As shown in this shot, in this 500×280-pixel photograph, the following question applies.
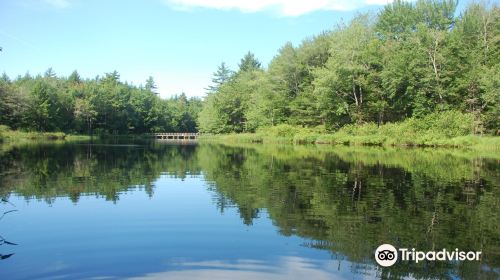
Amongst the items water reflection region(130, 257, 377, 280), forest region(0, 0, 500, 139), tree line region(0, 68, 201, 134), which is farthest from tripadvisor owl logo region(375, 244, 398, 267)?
tree line region(0, 68, 201, 134)

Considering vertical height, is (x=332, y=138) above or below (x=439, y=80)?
below

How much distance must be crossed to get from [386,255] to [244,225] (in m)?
4.07

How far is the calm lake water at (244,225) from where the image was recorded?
7.93 m

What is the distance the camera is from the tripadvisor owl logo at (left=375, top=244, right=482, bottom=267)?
27.2 feet

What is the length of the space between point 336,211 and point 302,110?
56687mm

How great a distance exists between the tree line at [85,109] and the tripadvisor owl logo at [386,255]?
271 ft

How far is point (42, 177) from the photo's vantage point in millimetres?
20625

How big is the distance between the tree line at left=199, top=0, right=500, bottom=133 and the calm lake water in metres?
35.5

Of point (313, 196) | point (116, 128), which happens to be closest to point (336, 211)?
point (313, 196)

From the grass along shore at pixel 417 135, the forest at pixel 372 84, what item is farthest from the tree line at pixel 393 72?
the grass along shore at pixel 417 135

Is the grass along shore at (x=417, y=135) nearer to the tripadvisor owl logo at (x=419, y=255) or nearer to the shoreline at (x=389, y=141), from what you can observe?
the shoreline at (x=389, y=141)

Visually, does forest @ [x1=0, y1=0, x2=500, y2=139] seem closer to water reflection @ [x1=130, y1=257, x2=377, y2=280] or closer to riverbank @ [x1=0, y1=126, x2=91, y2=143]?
riverbank @ [x1=0, y1=126, x2=91, y2=143]

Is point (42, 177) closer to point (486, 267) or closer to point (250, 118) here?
point (486, 267)

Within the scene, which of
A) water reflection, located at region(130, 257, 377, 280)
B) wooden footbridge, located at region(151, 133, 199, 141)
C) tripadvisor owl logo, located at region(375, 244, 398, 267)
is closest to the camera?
water reflection, located at region(130, 257, 377, 280)
